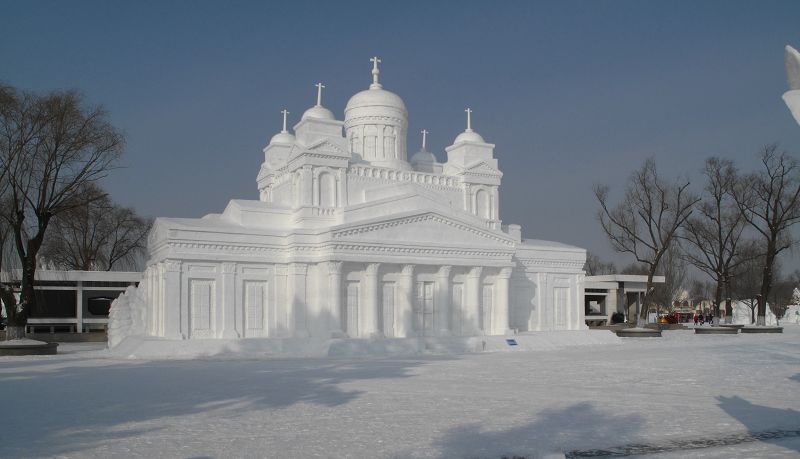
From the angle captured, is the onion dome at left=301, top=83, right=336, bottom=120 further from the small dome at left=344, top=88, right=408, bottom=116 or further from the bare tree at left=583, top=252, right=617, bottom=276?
the bare tree at left=583, top=252, right=617, bottom=276

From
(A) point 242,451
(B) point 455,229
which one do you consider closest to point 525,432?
(A) point 242,451

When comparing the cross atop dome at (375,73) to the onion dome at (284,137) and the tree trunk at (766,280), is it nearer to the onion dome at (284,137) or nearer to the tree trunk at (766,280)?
the onion dome at (284,137)

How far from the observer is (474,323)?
3834 cm

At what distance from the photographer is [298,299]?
34.7 meters

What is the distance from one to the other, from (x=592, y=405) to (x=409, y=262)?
21.0 metres

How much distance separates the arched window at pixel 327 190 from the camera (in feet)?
124

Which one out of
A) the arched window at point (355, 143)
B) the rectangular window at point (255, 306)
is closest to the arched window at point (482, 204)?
the arched window at point (355, 143)

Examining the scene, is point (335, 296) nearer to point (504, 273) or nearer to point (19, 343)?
point (504, 273)

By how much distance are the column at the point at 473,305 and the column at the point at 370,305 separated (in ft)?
17.7

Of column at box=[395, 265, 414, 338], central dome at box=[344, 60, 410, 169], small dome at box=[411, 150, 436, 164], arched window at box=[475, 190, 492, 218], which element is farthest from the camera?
small dome at box=[411, 150, 436, 164]

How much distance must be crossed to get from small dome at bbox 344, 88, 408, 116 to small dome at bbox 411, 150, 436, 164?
4071 millimetres

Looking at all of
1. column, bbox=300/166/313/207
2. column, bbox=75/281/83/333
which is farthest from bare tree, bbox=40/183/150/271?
column, bbox=300/166/313/207

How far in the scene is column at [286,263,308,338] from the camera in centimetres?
3469

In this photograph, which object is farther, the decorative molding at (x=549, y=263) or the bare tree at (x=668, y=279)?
the bare tree at (x=668, y=279)
